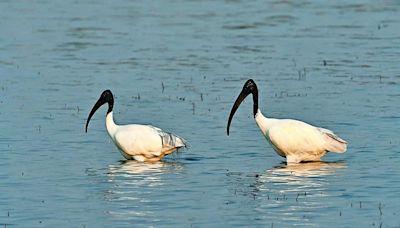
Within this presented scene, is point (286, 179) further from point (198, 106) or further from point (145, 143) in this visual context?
point (198, 106)

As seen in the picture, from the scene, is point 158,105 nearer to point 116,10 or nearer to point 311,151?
point 311,151

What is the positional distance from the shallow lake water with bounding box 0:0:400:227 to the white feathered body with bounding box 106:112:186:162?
23cm

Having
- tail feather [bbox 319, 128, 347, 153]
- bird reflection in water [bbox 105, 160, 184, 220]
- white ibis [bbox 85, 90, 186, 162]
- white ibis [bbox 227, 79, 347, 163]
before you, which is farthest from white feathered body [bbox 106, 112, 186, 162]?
tail feather [bbox 319, 128, 347, 153]

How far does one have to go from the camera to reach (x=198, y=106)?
18609 mm

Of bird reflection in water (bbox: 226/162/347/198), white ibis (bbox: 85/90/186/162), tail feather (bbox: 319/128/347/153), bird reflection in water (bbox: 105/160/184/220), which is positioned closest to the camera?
bird reflection in water (bbox: 105/160/184/220)

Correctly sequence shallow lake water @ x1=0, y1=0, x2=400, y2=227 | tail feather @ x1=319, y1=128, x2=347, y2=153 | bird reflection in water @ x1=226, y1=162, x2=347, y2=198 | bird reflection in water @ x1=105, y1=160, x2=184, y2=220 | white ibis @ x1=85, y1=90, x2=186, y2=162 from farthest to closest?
1. white ibis @ x1=85, y1=90, x2=186, y2=162
2. tail feather @ x1=319, y1=128, x2=347, y2=153
3. bird reflection in water @ x1=226, y1=162, x2=347, y2=198
4. shallow lake water @ x1=0, y1=0, x2=400, y2=227
5. bird reflection in water @ x1=105, y1=160, x2=184, y2=220

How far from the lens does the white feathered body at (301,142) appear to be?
1451 centimetres

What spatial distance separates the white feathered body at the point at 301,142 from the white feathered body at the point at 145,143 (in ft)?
3.39

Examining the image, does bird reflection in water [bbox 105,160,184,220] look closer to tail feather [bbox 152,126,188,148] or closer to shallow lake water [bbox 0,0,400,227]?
shallow lake water [bbox 0,0,400,227]

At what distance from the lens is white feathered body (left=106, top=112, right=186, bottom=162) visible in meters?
14.7

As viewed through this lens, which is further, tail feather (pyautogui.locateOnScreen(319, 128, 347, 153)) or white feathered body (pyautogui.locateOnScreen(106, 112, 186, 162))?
white feathered body (pyautogui.locateOnScreen(106, 112, 186, 162))

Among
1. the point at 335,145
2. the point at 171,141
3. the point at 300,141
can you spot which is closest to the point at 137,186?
the point at 171,141

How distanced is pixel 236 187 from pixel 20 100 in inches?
263

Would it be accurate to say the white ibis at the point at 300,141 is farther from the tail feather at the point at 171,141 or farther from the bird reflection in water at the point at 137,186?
the bird reflection in water at the point at 137,186
